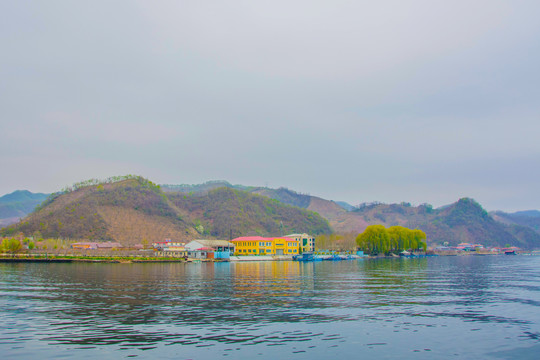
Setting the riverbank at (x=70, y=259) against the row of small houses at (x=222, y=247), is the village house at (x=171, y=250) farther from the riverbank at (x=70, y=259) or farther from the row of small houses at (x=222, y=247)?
the riverbank at (x=70, y=259)

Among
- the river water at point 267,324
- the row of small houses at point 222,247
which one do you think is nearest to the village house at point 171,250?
the row of small houses at point 222,247

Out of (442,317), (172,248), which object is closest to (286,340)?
→ (442,317)

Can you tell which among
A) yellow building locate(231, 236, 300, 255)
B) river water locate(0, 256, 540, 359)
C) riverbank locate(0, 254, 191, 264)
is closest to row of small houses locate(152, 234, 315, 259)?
yellow building locate(231, 236, 300, 255)

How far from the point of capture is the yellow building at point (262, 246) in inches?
6993

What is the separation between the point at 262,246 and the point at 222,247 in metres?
17.7

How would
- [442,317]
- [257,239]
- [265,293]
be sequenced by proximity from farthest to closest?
[257,239], [265,293], [442,317]

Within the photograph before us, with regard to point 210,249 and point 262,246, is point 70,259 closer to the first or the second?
point 210,249

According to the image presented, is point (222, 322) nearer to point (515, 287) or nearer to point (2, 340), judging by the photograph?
point (2, 340)

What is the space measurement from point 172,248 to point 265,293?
12147 cm

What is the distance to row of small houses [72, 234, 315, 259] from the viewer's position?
156625 millimetres

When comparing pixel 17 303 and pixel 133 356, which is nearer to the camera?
pixel 133 356

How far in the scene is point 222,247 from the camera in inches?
6604

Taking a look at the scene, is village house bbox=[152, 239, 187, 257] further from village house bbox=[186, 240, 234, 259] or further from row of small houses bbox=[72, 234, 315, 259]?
village house bbox=[186, 240, 234, 259]

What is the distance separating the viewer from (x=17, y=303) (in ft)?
128
